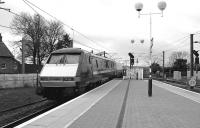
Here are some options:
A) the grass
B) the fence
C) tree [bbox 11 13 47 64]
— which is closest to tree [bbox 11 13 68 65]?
tree [bbox 11 13 47 64]

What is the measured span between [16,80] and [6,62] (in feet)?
112

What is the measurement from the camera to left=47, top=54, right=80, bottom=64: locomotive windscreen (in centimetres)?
1732

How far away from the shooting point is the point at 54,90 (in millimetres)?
16266

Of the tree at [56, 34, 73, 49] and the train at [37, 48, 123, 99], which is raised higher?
the tree at [56, 34, 73, 49]

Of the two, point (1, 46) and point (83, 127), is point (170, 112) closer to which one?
point (83, 127)

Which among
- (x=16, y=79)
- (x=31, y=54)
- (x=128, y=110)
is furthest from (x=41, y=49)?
(x=128, y=110)

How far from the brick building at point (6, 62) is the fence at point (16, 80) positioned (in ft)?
101

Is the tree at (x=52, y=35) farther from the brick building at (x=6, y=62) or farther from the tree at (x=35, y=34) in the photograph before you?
the brick building at (x=6, y=62)

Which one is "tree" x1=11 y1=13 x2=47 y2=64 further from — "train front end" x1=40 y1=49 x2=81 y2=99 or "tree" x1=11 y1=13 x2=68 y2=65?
"train front end" x1=40 y1=49 x2=81 y2=99

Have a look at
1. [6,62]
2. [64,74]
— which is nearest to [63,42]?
[6,62]

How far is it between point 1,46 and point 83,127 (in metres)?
58.1

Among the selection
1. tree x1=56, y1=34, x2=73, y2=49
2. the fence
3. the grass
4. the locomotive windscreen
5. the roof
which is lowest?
the grass

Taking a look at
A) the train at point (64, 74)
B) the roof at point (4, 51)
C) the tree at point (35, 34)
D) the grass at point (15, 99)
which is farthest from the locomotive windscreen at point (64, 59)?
the roof at point (4, 51)

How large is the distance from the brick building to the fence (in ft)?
101
